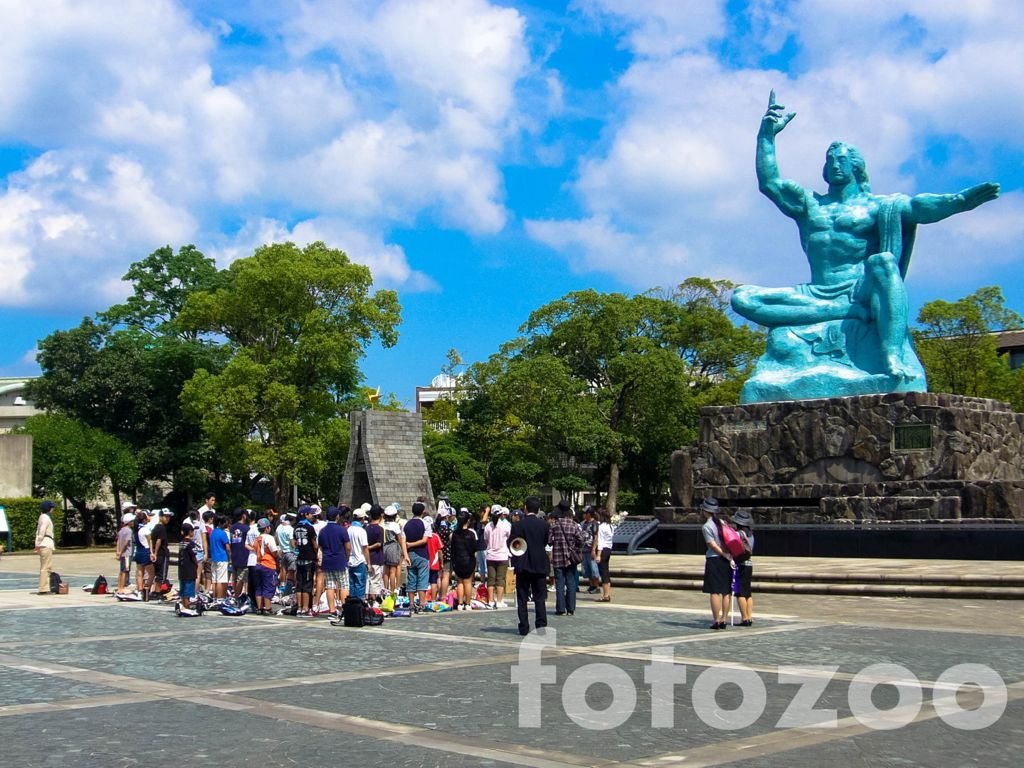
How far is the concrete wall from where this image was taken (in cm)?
3919

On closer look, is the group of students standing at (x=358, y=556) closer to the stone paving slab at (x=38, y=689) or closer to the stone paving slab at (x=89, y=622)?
the stone paving slab at (x=89, y=622)

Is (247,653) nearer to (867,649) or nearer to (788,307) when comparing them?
(867,649)

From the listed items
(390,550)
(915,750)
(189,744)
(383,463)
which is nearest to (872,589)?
(390,550)

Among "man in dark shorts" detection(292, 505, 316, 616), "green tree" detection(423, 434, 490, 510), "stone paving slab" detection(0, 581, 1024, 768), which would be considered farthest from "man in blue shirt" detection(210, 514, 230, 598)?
"green tree" detection(423, 434, 490, 510)

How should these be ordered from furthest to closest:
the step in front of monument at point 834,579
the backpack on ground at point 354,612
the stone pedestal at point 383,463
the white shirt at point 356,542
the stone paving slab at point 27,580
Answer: the stone pedestal at point 383,463
the stone paving slab at point 27,580
the step in front of monument at point 834,579
the white shirt at point 356,542
the backpack on ground at point 354,612

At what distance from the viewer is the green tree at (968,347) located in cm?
4319

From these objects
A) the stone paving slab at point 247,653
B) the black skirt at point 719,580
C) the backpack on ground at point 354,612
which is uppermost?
the black skirt at point 719,580

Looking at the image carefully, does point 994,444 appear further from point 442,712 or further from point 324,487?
point 324,487

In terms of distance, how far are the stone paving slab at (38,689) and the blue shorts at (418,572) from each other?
6170 millimetres

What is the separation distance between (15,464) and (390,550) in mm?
28587

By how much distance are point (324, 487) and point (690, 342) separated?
17.8m

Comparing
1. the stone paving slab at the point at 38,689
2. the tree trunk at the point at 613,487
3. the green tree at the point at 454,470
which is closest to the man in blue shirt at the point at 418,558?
the stone paving slab at the point at 38,689

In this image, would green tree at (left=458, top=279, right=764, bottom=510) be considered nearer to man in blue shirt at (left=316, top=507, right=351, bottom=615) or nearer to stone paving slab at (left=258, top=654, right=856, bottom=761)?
man in blue shirt at (left=316, top=507, right=351, bottom=615)

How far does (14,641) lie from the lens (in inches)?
481
